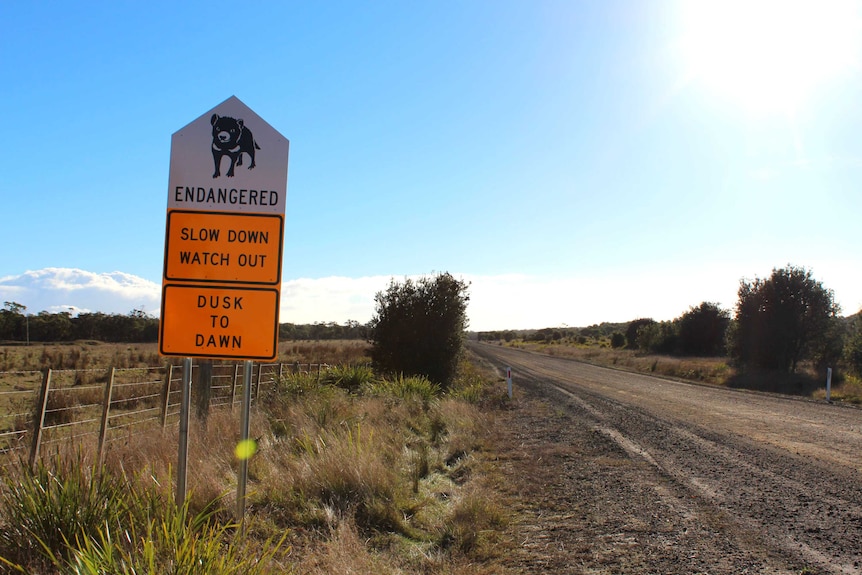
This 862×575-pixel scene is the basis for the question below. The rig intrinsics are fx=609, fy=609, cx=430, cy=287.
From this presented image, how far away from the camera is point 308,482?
592 centimetres

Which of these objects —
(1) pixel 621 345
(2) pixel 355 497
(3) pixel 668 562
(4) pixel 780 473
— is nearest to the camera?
(3) pixel 668 562

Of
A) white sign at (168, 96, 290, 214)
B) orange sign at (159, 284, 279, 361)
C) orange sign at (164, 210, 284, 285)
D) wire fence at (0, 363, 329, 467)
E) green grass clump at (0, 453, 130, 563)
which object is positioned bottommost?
wire fence at (0, 363, 329, 467)

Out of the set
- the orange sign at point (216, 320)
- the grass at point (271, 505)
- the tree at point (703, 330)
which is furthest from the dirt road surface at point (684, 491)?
the tree at point (703, 330)

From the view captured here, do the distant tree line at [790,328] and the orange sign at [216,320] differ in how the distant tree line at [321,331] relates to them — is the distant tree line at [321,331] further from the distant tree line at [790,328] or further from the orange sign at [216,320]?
the orange sign at [216,320]

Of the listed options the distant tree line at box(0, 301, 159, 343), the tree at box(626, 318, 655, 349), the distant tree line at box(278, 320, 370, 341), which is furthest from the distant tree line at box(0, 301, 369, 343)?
the tree at box(626, 318, 655, 349)

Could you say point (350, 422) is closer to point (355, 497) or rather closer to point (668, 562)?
point (355, 497)

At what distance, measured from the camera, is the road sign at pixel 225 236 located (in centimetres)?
414

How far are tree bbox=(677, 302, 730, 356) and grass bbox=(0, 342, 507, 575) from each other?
155 feet

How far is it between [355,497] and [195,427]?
3.81 m

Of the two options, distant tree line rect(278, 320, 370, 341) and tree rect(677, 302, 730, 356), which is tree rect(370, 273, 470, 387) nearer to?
tree rect(677, 302, 730, 356)

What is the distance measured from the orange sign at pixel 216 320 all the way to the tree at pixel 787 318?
2939 cm

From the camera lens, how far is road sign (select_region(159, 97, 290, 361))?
4.14 m

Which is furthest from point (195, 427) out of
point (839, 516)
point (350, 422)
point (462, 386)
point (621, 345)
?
point (621, 345)

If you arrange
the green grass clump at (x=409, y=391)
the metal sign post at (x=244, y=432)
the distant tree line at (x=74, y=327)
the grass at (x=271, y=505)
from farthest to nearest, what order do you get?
the distant tree line at (x=74, y=327)
the green grass clump at (x=409, y=391)
the metal sign post at (x=244, y=432)
the grass at (x=271, y=505)
